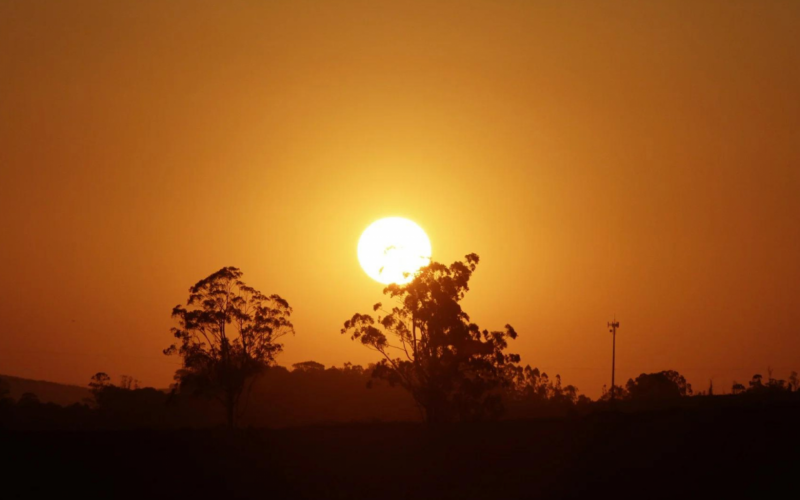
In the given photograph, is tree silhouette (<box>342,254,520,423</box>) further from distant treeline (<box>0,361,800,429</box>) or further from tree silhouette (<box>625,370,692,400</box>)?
tree silhouette (<box>625,370,692,400</box>)

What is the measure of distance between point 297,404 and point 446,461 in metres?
71.5

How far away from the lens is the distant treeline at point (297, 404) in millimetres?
89438

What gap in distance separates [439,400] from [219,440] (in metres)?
19.7

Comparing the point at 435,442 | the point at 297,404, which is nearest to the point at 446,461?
the point at 435,442

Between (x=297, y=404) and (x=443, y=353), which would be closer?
(x=443, y=353)

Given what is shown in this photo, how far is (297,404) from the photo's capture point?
112750mm

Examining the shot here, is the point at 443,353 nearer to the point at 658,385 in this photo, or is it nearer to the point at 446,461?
the point at 446,461

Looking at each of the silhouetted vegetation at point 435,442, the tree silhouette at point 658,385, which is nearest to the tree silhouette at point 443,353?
the silhouetted vegetation at point 435,442

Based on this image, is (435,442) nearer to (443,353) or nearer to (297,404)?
(443,353)

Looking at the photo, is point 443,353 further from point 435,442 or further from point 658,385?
point 658,385

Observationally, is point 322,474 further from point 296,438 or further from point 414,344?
point 414,344

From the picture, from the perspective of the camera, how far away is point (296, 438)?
47281 mm

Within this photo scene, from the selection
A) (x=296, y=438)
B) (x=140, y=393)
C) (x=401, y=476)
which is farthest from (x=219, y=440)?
(x=140, y=393)

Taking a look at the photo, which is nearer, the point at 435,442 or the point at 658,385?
the point at 435,442
